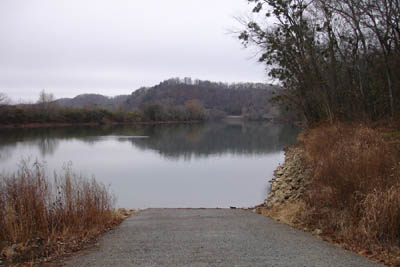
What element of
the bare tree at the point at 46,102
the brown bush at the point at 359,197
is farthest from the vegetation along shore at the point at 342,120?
the bare tree at the point at 46,102

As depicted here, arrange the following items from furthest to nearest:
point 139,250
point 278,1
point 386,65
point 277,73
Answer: point 277,73 → point 278,1 → point 386,65 → point 139,250

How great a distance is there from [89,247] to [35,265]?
932mm

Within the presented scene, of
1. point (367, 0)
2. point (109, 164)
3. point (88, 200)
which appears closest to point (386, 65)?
point (367, 0)

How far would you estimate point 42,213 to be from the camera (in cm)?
513

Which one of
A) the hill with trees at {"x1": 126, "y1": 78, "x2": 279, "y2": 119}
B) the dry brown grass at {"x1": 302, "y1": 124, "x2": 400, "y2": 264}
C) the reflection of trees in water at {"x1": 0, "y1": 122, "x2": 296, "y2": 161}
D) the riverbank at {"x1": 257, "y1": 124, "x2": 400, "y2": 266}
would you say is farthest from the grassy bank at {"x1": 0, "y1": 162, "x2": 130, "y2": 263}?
the hill with trees at {"x1": 126, "y1": 78, "x2": 279, "y2": 119}

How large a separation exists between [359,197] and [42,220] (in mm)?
5041

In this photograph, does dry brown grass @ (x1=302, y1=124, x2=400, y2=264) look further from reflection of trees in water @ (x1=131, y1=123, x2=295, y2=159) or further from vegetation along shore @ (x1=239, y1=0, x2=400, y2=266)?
reflection of trees in water @ (x1=131, y1=123, x2=295, y2=159)

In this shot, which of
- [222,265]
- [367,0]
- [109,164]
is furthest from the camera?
[109,164]

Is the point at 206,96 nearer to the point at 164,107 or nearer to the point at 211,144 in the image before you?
the point at 164,107

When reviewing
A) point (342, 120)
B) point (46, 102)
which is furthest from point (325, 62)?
point (46, 102)

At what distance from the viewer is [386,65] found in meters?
12.1

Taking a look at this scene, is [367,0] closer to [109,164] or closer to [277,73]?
[277,73]

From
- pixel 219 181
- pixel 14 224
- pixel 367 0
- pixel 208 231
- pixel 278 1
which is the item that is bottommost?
pixel 219 181

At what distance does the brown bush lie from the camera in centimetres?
444
